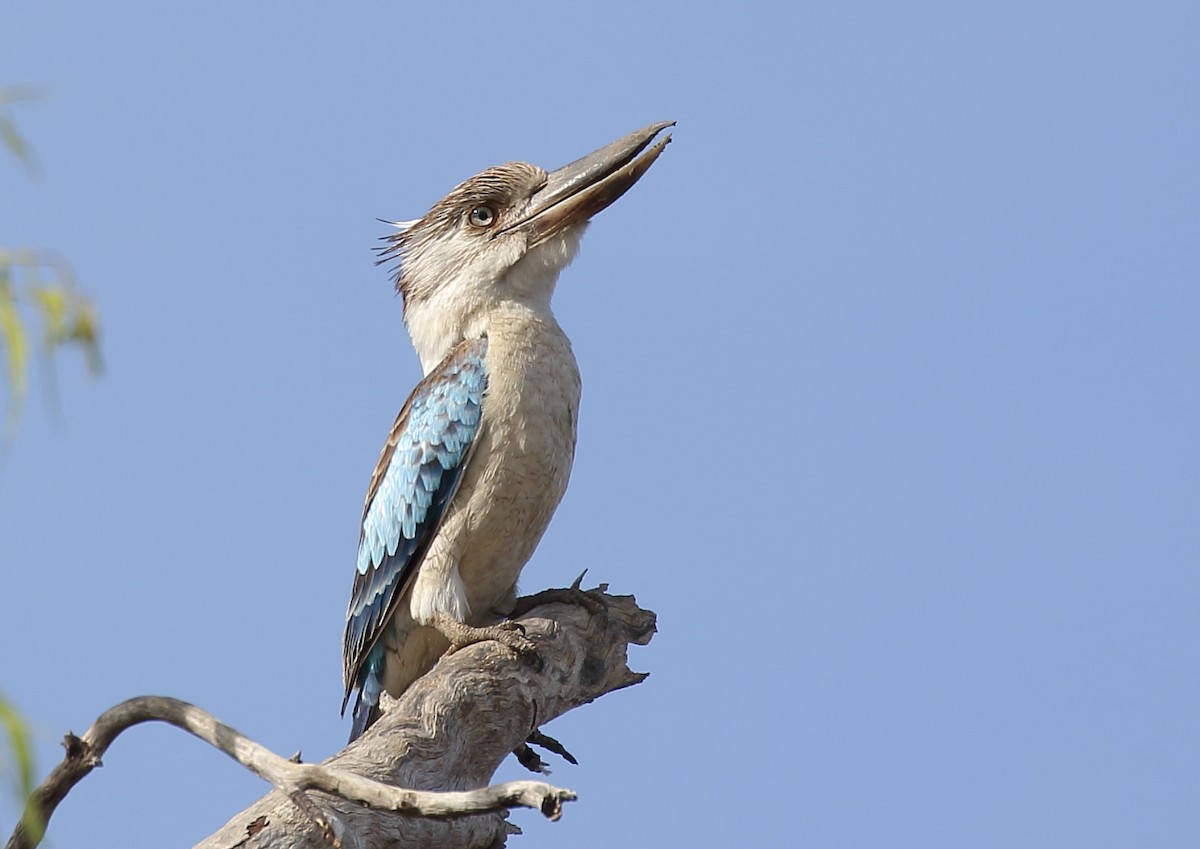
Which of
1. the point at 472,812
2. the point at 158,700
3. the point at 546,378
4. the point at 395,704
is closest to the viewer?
the point at 472,812

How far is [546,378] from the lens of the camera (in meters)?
6.25

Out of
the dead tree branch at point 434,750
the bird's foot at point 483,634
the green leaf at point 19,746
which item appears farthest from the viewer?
the bird's foot at point 483,634

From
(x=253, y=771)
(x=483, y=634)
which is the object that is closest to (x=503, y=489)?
(x=483, y=634)

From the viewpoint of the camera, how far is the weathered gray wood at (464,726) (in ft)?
13.9

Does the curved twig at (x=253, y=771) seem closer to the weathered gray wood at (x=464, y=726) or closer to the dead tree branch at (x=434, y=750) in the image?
the dead tree branch at (x=434, y=750)

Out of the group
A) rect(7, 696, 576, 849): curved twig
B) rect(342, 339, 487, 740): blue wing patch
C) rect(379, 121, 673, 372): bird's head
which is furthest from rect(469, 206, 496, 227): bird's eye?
rect(7, 696, 576, 849): curved twig

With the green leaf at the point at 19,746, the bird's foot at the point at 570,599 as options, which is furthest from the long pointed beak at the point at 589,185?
the green leaf at the point at 19,746

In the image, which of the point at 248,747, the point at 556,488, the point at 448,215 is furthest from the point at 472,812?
the point at 448,215

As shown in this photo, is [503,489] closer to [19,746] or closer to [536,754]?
[536,754]

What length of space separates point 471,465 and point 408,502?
28cm

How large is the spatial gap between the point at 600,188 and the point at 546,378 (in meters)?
0.99

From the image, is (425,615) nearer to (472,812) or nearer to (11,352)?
(472,812)

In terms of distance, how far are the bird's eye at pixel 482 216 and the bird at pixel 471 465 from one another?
126mm

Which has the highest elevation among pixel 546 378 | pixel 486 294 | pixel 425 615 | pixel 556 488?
pixel 486 294
